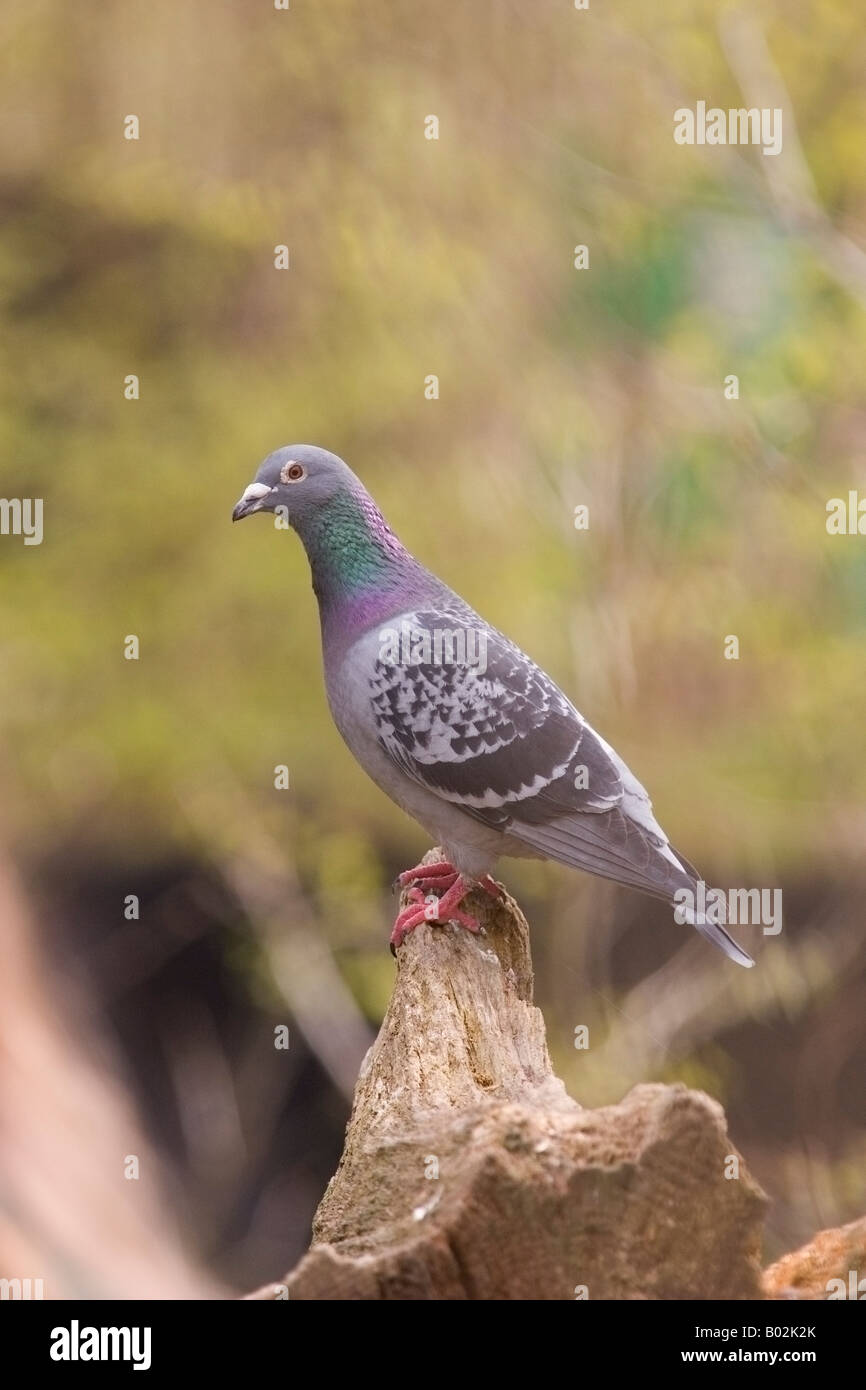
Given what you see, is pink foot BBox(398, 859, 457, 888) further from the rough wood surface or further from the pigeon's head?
the rough wood surface

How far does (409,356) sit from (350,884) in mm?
3422

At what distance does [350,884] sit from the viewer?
8766 mm

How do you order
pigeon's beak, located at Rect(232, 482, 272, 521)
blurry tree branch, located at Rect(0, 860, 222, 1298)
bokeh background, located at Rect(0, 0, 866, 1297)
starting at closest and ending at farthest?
pigeon's beak, located at Rect(232, 482, 272, 521) < blurry tree branch, located at Rect(0, 860, 222, 1298) < bokeh background, located at Rect(0, 0, 866, 1297)

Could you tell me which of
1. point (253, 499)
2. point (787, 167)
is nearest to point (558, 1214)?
point (253, 499)

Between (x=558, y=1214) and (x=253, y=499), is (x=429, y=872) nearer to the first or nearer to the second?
(x=253, y=499)

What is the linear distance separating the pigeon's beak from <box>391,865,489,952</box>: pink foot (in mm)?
1358

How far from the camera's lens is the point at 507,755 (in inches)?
179

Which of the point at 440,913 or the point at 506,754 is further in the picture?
the point at 506,754

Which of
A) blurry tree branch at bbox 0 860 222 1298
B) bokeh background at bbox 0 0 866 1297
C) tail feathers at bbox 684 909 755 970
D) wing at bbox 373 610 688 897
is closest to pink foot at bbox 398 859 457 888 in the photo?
wing at bbox 373 610 688 897

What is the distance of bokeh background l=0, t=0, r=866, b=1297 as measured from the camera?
8359 millimetres

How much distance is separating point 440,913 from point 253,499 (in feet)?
4.75

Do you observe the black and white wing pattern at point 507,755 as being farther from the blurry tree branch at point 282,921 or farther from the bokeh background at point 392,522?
the blurry tree branch at point 282,921

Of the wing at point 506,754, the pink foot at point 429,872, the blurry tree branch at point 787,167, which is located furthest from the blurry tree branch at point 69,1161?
the blurry tree branch at point 787,167

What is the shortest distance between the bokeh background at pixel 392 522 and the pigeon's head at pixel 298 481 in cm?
396
